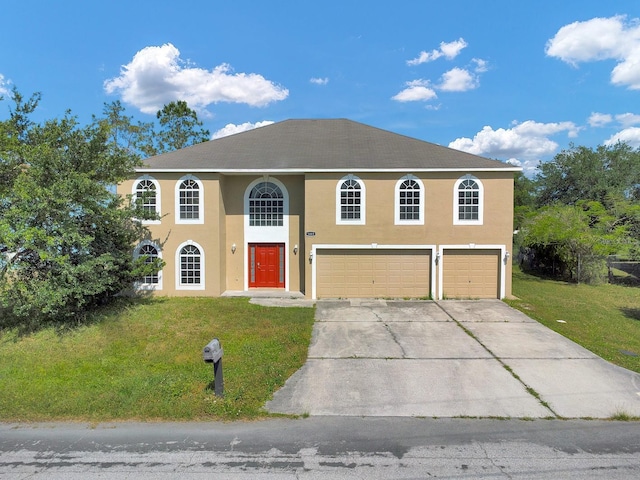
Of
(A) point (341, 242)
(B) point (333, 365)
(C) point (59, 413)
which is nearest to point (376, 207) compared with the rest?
(A) point (341, 242)

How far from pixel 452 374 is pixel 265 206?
9.99m

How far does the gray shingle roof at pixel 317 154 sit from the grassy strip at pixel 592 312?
5.27 metres

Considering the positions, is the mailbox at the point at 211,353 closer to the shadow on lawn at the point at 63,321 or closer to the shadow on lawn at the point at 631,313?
the shadow on lawn at the point at 63,321

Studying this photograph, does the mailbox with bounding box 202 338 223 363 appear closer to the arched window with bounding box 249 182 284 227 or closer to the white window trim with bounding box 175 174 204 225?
the white window trim with bounding box 175 174 204 225

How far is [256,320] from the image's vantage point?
1043 cm

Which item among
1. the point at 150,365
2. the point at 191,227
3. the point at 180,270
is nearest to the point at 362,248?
the point at 191,227

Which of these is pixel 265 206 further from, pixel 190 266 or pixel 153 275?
pixel 153 275

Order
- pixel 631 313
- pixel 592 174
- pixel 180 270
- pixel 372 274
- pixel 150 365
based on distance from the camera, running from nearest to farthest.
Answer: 1. pixel 150 365
2. pixel 631 313
3. pixel 180 270
4. pixel 372 274
5. pixel 592 174

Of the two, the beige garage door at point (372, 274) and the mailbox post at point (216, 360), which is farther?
the beige garage door at point (372, 274)

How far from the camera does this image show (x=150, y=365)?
7.20 metres

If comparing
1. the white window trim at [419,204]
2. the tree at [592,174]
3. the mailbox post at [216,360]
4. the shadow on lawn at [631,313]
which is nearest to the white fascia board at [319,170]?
the white window trim at [419,204]

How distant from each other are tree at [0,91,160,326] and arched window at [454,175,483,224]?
11.3 meters

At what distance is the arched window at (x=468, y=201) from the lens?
44.7 feet

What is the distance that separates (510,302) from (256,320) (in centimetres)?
920
